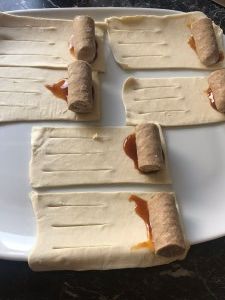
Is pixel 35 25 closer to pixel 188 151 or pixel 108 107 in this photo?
pixel 108 107

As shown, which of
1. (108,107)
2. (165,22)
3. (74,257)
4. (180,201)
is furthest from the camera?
(165,22)

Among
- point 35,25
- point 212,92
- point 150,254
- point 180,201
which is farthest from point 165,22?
point 150,254

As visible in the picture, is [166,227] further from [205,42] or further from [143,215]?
[205,42]

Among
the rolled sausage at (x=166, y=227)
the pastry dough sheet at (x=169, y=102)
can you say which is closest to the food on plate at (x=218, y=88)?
the pastry dough sheet at (x=169, y=102)

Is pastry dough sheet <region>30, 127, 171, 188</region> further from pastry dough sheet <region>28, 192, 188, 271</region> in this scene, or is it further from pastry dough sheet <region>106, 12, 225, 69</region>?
pastry dough sheet <region>106, 12, 225, 69</region>

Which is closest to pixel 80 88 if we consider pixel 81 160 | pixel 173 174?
pixel 81 160

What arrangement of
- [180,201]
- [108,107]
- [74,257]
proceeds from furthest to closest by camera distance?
1. [108,107]
2. [180,201]
3. [74,257]
